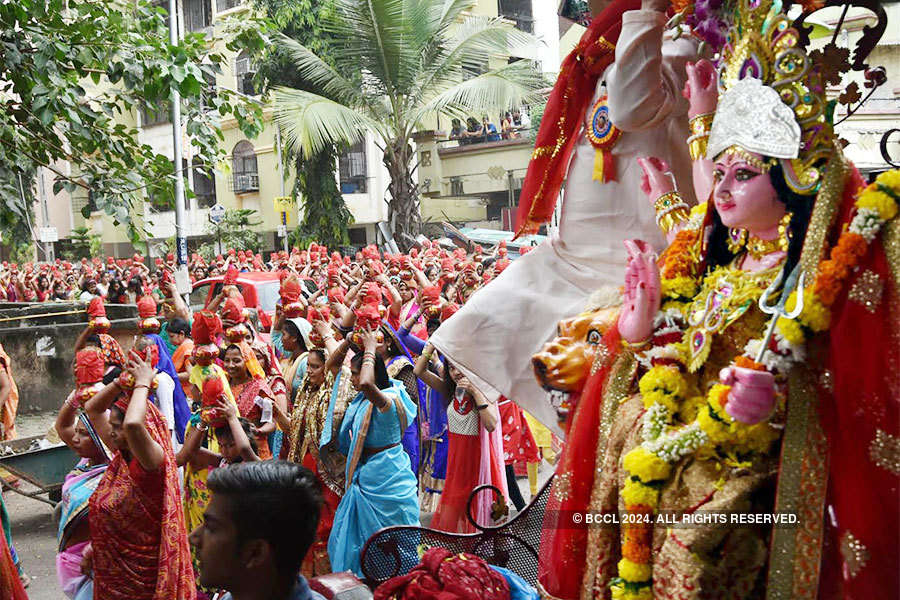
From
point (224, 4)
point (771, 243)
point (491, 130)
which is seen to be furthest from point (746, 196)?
point (224, 4)

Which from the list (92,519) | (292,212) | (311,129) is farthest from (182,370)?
(292,212)

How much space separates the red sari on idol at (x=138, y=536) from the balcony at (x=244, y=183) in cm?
2651

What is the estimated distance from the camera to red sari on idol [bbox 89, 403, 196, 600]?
388 cm

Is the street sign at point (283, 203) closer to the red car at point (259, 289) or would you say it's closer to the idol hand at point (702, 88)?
the red car at point (259, 289)

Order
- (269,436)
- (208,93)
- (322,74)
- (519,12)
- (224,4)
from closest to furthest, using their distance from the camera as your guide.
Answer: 1. (269,436)
2. (208,93)
3. (322,74)
4. (224,4)
5. (519,12)

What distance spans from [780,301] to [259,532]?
4.48 feet

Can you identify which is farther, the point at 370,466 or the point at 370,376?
the point at 370,466

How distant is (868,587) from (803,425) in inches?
13.2

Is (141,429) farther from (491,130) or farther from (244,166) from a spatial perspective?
(244,166)

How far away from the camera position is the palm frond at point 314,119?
17719 mm

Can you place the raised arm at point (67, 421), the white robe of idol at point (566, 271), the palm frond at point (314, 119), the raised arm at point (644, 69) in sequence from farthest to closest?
1. the palm frond at point (314, 119)
2. the raised arm at point (67, 421)
3. the white robe of idol at point (566, 271)
4. the raised arm at point (644, 69)

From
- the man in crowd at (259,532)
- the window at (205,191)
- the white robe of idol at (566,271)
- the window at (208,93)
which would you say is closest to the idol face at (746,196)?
the white robe of idol at (566,271)

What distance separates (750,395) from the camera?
182 cm

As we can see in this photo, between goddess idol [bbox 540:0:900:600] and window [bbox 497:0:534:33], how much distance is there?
2655cm
